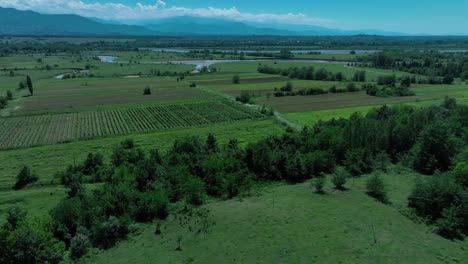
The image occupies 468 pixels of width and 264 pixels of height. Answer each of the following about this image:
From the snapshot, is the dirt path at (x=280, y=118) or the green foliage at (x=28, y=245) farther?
the dirt path at (x=280, y=118)

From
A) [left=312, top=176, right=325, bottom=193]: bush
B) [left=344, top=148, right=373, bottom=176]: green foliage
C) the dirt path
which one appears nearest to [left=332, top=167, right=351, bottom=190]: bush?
[left=312, top=176, right=325, bottom=193]: bush

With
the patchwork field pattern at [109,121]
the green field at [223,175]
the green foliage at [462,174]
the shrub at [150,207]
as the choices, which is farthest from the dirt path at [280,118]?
the shrub at [150,207]

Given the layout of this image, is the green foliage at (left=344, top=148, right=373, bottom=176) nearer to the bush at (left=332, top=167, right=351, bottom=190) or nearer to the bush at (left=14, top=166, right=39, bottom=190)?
the bush at (left=332, top=167, right=351, bottom=190)

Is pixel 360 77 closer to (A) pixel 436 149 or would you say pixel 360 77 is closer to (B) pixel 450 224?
(A) pixel 436 149

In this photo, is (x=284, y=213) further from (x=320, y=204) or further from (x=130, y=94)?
Result: (x=130, y=94)

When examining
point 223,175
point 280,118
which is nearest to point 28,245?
point 223,175

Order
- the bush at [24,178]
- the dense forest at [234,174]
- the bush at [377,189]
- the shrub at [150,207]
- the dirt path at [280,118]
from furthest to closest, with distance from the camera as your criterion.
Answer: the dirt path at [280,118], the bush at [24,178], the bush at [377,189], the shrub at [150,207], the dense forest at [234,174]

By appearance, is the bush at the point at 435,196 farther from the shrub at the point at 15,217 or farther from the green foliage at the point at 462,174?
the shrub at the point at 15,217
